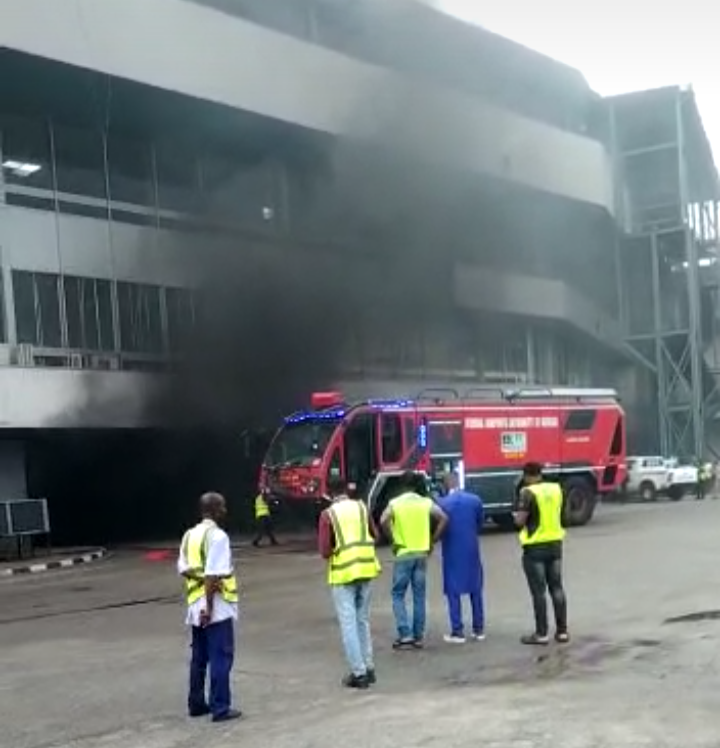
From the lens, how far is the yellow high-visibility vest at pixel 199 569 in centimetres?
650

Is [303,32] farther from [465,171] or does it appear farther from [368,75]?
[465,171]

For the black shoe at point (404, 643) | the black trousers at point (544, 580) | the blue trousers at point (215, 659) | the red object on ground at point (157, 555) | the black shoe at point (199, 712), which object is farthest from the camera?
the red object on ground at point (157, 555)

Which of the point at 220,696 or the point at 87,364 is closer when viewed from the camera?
the point at 220,696

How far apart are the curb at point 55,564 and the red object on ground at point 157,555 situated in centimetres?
86

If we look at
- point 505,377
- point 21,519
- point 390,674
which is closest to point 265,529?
point 21,519

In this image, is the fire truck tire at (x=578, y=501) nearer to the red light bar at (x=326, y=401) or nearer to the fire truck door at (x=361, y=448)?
the fire truck door at (x=361, y=448)

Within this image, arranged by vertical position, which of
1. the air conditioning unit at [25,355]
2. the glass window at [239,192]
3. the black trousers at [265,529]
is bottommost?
the black trousers at [265,529]

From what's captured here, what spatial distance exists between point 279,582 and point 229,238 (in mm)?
13949

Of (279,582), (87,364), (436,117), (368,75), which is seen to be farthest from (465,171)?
(279,582)

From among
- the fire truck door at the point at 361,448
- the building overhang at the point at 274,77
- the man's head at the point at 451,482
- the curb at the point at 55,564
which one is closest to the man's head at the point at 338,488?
the man's head at the point at 451,482

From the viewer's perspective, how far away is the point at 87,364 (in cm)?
2419

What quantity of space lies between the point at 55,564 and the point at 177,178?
36.4 ft

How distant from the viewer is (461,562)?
8.78 m

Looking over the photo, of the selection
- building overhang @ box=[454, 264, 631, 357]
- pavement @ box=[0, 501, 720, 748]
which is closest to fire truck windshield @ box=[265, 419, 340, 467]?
pavement @ box=[0, 501, 720, 748]
